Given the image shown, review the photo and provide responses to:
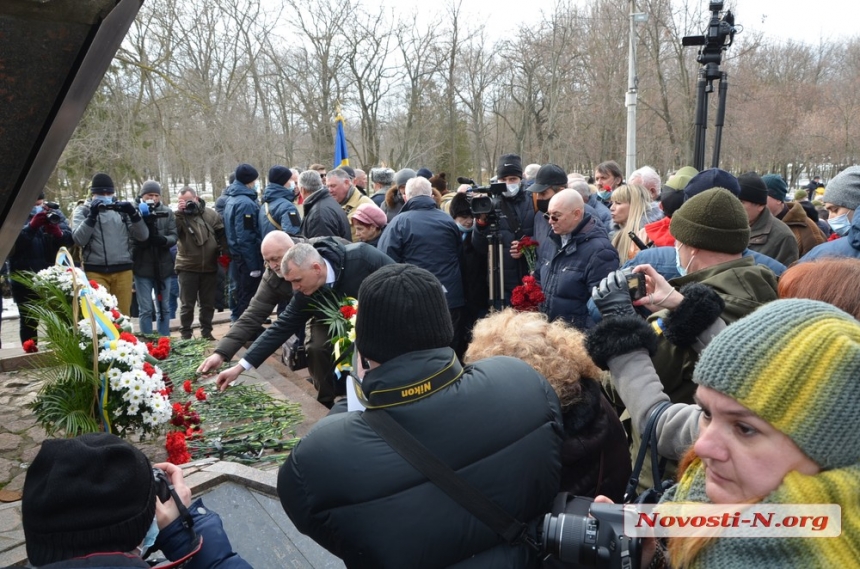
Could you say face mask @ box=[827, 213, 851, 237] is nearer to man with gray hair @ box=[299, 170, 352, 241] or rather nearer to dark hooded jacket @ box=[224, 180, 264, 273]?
man with gray hair @ box=[299, 170, 352, 241]

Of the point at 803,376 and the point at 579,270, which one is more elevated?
the point at 803,376

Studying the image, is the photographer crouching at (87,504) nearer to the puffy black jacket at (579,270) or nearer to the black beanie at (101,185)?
the puffy black jacket at (579,270)

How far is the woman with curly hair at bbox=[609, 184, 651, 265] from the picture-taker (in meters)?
5.52

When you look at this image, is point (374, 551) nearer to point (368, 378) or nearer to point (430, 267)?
point (368, 378)

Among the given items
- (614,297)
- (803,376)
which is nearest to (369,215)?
(614,297)

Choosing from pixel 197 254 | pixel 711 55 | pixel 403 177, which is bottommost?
pixel 197 254

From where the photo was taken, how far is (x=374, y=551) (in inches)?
66.7

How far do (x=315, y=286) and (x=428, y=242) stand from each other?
200cm

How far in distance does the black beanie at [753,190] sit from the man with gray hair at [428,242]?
98.0 inches

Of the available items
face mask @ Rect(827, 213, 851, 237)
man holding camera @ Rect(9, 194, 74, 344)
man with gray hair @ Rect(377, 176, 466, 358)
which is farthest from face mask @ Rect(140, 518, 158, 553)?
man holding camera @ Rect(9, 194, 74, 344)

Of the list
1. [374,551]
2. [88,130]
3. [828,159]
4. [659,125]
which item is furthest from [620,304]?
[828,159]

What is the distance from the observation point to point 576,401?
2.16 meters

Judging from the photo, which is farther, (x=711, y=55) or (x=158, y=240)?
(x=158, y=240)

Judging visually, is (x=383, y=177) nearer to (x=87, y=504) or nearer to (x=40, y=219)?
(x=40, y=219)
